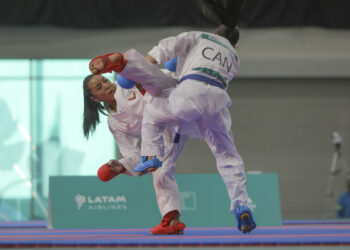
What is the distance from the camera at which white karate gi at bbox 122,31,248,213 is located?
3.38 metres

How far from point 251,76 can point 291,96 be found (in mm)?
965

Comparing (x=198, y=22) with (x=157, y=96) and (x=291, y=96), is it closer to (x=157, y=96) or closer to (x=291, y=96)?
(x=291, y=96)

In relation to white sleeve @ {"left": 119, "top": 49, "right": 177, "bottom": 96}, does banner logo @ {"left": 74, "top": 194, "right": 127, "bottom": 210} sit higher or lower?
lower

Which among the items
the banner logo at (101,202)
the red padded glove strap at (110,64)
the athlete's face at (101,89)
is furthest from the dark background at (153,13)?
the red padded glove strap at (110,64)

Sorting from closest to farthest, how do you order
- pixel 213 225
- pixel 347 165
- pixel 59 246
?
pixel 59 246
pixel 213 225
pixel 347 165

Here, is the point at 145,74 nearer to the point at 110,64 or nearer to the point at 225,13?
the point at 110,64

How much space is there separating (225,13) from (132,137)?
1.10 m

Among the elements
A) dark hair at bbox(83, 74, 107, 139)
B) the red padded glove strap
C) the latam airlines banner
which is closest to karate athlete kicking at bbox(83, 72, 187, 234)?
dark hair at bbox(83, 74, 107, 139)

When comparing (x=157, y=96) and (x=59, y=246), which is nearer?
(x=59, y=246)

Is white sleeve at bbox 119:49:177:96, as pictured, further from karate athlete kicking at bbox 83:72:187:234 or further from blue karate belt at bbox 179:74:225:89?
karate athlete kicking at bbox 83:72:187:234

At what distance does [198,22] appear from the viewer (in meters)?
10.9

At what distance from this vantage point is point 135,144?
4156 mm

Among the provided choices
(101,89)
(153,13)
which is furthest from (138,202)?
(153,13)

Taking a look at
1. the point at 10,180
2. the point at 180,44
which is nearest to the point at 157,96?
the point at 180,44
